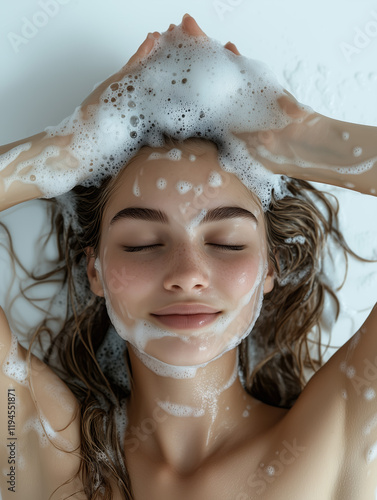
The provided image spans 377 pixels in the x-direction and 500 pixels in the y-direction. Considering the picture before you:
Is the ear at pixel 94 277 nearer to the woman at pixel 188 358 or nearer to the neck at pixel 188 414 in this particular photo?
the woman at pixel 188 358

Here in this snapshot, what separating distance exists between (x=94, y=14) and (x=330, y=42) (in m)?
0.64

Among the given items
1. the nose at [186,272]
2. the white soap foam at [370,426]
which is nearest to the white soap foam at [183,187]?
the nose at [186,272]

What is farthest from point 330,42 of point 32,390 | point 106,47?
point 32,390

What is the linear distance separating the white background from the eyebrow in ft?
1.44

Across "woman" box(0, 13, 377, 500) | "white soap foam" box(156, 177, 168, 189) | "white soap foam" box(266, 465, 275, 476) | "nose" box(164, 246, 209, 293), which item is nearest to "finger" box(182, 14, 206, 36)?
"woman" box(0, 13, 377, 500)

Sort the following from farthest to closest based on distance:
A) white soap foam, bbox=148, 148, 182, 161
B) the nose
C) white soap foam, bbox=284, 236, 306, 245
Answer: white soap foam, bbox=284, 236, 306, 245, white soap foam, bbox=148, 148, 182, 161, the nose

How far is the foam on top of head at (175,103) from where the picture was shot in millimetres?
1368

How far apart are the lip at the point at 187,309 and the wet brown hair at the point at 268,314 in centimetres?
30

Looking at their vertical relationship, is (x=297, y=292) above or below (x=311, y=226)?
below

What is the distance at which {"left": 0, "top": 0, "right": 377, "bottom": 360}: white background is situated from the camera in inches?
62.2

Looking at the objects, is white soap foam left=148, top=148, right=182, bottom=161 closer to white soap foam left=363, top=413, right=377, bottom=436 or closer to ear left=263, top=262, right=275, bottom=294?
ear left=263, top=262, right=275, bottom=294

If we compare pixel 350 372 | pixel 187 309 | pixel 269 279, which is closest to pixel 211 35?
pixel 269 279

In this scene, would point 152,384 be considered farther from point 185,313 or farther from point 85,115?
point 85,115

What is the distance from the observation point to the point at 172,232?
121 centimetres
